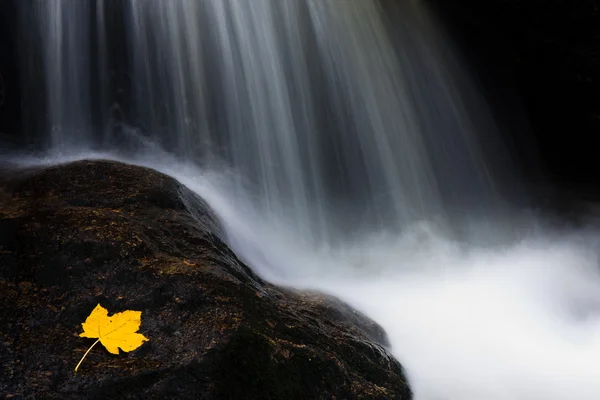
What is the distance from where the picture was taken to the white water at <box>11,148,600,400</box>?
3.36m

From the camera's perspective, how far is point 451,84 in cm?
775

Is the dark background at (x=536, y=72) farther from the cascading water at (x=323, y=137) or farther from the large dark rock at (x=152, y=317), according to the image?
the large dark rock at (x=152, y=317)

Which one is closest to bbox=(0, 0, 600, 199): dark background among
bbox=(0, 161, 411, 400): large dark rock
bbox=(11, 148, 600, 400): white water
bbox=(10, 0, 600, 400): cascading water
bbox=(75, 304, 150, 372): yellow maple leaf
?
bbox=(10, 0, 600, 400): cascading water

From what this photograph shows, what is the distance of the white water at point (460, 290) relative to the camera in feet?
11.0

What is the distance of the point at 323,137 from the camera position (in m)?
7.14

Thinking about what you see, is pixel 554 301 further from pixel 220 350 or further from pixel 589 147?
pixel 220 350

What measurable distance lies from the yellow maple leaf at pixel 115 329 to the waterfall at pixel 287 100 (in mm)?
4190

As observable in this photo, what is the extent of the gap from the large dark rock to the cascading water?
5.57 feet

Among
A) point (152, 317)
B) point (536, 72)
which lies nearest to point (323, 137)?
point (536, 72)

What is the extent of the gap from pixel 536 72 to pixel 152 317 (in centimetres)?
727

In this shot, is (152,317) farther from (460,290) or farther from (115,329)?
(460,290)

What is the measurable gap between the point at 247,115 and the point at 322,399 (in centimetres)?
539

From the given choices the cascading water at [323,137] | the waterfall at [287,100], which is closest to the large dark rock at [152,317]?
the cascading water at [323,137]

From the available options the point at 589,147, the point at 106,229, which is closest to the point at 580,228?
the point at 589,147
